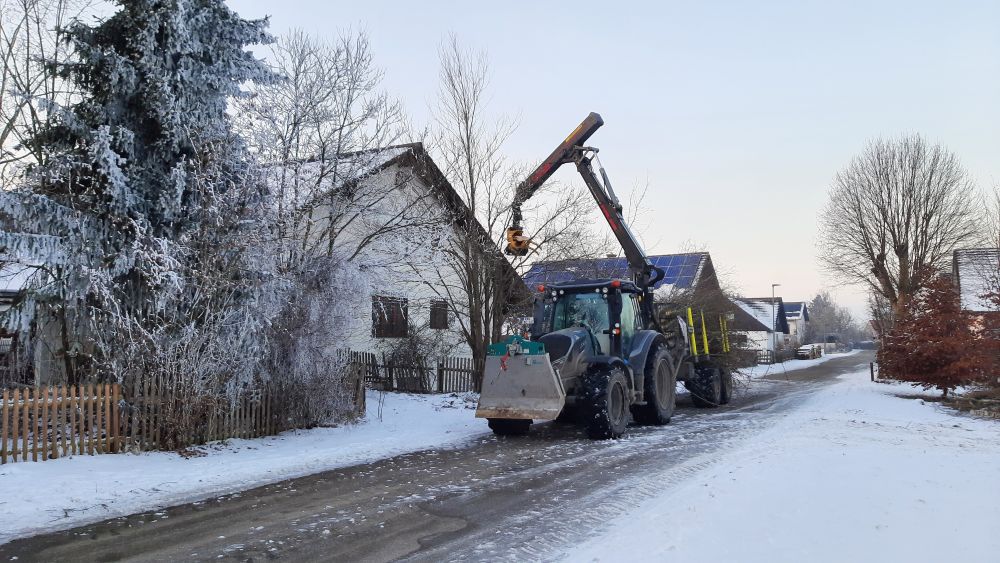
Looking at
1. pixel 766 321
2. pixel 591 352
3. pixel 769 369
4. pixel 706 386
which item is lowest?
pixel 769 369

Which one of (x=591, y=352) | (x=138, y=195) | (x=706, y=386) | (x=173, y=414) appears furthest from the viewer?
(x=706, y=386)

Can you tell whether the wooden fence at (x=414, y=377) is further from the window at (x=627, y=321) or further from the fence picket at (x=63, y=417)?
the fence picket at (x=63, y=417)

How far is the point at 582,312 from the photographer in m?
12.3

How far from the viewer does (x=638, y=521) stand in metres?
5.86

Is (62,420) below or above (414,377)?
above

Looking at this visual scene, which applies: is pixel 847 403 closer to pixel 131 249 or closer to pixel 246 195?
pixel 246 195

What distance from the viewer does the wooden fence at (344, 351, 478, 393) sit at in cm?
1870

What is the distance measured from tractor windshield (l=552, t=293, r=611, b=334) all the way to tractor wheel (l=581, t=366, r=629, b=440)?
1.18 metres

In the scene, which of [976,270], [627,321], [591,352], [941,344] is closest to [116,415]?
[591,352]

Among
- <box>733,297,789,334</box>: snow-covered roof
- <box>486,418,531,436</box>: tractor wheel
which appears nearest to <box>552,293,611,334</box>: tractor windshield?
<box>486,418,531,436</box>: tractor wheel

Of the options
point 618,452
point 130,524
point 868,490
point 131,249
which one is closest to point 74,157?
point 131,249

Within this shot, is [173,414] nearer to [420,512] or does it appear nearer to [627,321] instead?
[420,512]

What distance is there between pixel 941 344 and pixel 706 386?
230 inches

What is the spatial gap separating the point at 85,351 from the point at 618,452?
7.99m
